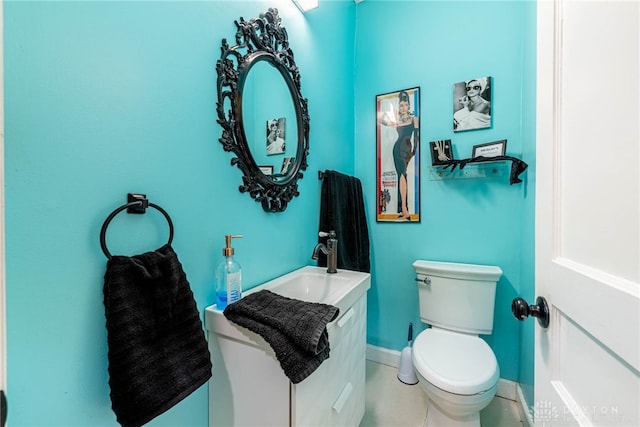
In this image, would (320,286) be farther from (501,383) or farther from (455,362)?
(501,383)

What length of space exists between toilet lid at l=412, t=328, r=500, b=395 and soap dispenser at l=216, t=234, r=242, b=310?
0.91 metres

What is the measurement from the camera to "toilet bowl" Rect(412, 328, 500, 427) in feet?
3.43

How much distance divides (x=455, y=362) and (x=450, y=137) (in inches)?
51.7

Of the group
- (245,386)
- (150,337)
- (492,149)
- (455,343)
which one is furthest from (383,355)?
(150,337)

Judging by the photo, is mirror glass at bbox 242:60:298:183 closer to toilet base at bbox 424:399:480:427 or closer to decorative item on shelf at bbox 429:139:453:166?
decorative item on shelf at bbox 429:139:453:166

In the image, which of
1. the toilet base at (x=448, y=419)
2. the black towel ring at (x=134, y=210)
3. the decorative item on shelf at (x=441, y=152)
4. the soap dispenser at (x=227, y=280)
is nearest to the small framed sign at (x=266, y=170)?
the soap dispenser at (x=227, y=280)

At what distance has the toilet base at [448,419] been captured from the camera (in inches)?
46.4

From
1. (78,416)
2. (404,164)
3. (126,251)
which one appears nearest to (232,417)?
(78,416)

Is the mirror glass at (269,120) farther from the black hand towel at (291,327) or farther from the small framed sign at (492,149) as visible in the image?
the small framed sign at (492,149)

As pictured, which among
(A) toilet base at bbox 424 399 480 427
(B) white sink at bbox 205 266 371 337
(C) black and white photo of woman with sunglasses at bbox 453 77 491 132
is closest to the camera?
(B) white sink at bbox 205 266 371 337

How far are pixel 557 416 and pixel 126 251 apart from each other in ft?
3.51

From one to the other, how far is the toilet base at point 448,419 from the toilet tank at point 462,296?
0.41 m

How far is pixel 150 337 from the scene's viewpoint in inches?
24.5

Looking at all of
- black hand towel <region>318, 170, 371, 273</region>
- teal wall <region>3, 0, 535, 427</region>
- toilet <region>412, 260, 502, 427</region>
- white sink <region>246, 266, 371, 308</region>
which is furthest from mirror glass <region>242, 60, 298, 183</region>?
toilet <region>412, 260, 502, 427</region>
